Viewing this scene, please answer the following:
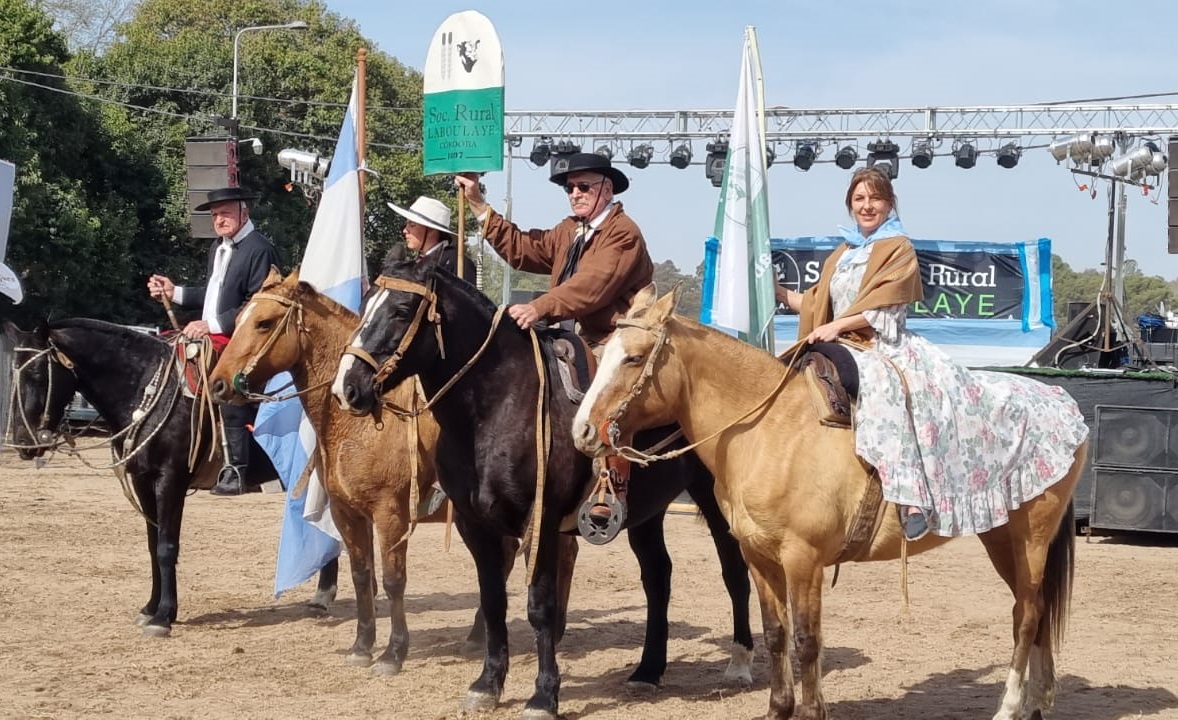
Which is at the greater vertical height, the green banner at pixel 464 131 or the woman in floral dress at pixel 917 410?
the green banner at pixel 464 131

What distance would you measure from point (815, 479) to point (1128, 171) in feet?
52.3

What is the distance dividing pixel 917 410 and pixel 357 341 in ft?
8.24

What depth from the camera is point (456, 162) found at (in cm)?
793

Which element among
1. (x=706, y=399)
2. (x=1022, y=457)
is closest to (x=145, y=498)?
(x=706, y=399)

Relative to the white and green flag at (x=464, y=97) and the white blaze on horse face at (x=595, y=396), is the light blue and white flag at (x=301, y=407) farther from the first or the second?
the white blaze on horse face at (x=595, y=396)

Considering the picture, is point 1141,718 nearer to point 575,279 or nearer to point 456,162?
point 575,279

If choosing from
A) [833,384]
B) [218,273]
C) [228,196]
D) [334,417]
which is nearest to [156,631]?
[334,417]

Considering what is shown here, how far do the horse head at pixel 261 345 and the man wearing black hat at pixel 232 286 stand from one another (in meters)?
1.55

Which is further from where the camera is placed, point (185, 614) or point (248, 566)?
point (248, 566)

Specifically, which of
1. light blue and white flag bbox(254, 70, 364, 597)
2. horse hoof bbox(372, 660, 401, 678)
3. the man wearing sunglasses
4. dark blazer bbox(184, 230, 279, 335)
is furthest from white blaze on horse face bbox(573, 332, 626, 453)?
dark blazer bbox(184, 230, 279, 335)

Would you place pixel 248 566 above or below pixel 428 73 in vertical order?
below

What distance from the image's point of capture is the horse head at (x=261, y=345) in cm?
725

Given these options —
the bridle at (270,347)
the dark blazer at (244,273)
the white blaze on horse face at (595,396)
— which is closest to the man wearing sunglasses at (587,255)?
the white blaze on horse face at (595,396)

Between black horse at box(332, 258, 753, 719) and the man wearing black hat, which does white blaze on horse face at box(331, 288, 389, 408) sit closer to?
black horse at box(332, 258, 753, 719)
